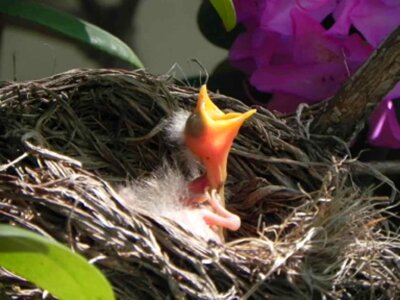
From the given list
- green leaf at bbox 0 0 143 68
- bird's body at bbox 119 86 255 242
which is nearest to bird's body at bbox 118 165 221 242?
bird's body at bbox 119 86 255 242

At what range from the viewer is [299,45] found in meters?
1.09

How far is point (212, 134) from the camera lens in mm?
1009

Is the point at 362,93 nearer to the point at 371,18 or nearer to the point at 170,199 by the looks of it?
the point at 371,18

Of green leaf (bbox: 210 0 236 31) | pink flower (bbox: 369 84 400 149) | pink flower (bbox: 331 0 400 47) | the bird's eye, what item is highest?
green leaf (bbox: 210 0 236 31)

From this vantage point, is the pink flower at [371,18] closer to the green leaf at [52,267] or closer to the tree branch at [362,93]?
the tree branch at [362,93]

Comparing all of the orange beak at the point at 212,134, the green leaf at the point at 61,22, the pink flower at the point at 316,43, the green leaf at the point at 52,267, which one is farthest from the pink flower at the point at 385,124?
the green leaf at the point at 52,267

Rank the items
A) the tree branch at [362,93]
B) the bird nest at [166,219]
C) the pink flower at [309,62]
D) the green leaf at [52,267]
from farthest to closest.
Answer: the pink flower at [309,62] → the tree branch at [362,93] → the bird nest at [166,219] → the green leaf at [52,267]

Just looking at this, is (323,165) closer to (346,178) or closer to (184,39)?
(346,178)

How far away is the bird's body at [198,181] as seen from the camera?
100 cm

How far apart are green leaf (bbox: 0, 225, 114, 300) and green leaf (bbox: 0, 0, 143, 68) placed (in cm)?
35

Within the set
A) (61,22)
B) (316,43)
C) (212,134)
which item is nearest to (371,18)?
(316,43)

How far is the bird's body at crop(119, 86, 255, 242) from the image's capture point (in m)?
1.00

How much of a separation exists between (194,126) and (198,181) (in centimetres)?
9

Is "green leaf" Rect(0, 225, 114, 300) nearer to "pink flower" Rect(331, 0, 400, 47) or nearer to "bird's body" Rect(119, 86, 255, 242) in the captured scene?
"bird's body" Rect(119, 86, 255, 242)
